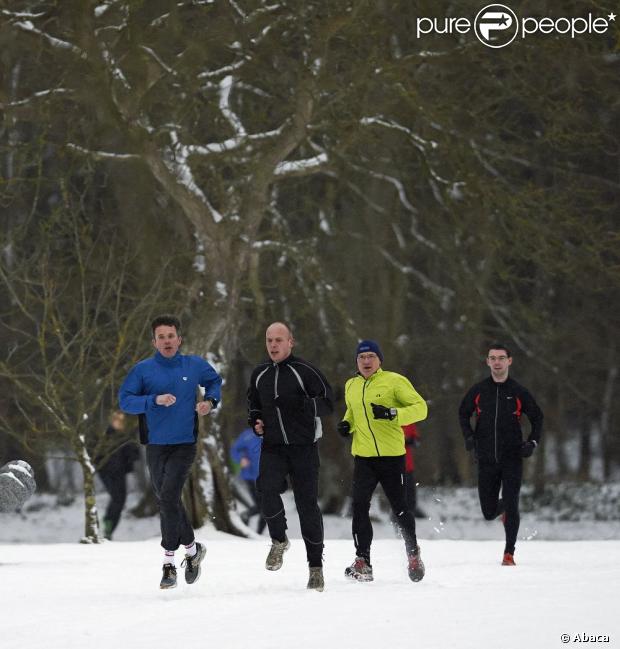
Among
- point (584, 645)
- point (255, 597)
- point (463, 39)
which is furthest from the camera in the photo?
point (463, 39)

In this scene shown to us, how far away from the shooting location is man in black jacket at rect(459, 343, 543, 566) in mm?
12805

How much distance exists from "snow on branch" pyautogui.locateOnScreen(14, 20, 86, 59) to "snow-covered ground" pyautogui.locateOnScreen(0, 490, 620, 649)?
18.2 feet

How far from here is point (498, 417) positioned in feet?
42.1

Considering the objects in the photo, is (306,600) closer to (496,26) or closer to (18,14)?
(496,26)

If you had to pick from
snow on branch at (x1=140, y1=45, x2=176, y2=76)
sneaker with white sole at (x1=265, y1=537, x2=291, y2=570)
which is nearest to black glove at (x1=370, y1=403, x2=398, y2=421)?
sneaker with white sole at (x1=265, y1=537, x2=291, y2=570)

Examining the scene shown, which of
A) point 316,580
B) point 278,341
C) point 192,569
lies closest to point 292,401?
point 278,341

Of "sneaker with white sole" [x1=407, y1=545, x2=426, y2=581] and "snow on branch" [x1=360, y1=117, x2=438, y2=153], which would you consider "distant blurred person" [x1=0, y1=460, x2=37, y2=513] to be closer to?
"sneaker with white sole" [x1=407, y1=545, x2=426, y2=581]

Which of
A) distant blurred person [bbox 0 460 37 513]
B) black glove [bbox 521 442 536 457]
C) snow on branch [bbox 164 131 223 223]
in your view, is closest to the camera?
distant blurred person [bbox 0 460 37 513]

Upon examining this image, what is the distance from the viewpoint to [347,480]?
26.8 metres

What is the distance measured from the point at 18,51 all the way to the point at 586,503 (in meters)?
12.9

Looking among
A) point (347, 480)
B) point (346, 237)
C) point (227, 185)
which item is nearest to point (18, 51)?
point (227, 185)

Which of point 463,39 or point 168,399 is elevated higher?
point 463,39

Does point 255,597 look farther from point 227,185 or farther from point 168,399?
point 227,185

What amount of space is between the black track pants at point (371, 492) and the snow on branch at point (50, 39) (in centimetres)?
807
